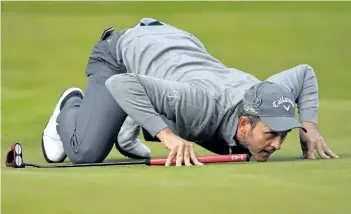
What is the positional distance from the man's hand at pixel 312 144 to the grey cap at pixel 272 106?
31cm

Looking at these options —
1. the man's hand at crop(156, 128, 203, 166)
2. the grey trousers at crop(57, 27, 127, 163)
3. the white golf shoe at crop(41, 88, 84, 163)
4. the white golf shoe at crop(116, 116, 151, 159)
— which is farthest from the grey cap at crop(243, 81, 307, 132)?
the white golf shoe at crop(41, 88, 84, 163)

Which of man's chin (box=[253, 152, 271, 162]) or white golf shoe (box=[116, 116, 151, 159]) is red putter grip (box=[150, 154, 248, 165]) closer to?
man's chin (box=[253, 152, 271, 162])

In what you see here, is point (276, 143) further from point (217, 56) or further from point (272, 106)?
point (217, 56)

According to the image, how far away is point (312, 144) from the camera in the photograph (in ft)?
18.9

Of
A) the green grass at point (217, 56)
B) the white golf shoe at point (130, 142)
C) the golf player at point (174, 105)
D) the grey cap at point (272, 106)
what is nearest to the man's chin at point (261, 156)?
the golf player at point (174, 105)

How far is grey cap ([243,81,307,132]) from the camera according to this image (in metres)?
5.34

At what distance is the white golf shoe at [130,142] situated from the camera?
649 centimetres

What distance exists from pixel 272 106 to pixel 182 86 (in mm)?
477

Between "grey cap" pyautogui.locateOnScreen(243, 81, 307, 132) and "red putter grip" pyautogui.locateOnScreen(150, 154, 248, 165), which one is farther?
"red putter grip" pyautogui.locateOnScreen(150, 154, 248, 165)

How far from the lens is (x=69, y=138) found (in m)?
6.21

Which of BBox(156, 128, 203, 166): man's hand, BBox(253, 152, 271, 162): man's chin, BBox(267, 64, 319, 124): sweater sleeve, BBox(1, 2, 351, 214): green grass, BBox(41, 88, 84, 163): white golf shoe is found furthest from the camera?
BBox(41, 88, 84, 163): white golf shoe

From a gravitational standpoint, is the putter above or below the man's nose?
below

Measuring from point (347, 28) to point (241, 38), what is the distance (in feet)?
3.73

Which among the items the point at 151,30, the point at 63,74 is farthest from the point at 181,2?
the point at 151,30
